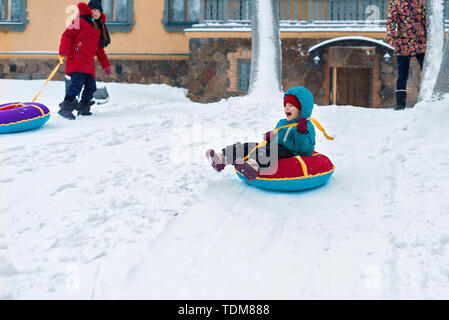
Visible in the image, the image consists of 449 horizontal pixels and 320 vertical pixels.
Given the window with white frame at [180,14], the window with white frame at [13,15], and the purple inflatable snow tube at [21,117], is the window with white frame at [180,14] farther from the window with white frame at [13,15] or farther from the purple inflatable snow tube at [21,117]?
the purple inflatable snow tube at [21,117]

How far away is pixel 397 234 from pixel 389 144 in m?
1.95

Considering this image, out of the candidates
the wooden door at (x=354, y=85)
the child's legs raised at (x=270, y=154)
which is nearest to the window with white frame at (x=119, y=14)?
the wooden door at (x=354, y=85)

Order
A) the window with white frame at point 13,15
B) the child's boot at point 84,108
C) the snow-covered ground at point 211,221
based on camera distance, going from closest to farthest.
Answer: the snow-covered ground at point 211,221 → the child's boot at point 84,108 → the window with white frame at point 13,15

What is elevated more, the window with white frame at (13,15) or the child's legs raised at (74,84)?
the window with white frame at (13,15)

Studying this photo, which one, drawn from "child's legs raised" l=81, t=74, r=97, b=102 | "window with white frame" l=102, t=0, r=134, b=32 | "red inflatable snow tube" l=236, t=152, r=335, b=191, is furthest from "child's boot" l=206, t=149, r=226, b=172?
"window with white frame" l=102, t=0, r=134, b=32

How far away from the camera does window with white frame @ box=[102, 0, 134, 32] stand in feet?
39.3

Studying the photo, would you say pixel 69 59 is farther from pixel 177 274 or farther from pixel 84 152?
pixel 177 274

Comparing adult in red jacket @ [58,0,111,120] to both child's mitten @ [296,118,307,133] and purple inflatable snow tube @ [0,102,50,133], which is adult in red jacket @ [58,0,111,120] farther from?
child's mitten @ [296,118,307,133]

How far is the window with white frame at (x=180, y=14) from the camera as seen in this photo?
11812 millimetres

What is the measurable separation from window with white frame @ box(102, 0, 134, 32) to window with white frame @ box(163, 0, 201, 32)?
1.03m

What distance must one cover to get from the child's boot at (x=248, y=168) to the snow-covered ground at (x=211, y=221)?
0.57 feet

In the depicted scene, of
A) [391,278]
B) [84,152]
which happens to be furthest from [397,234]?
[84,152]

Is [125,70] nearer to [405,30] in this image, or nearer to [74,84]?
[74,84]
